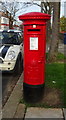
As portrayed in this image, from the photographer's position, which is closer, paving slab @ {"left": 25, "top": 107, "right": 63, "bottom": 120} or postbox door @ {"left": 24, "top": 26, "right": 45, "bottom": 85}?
paving slab @ {"left": 25, "top": 107, "right": 63, "bottom": 120}

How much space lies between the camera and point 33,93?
168 inches

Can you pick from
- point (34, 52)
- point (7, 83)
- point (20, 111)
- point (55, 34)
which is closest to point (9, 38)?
point (55, 34)

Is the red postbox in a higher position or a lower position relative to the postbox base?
higher

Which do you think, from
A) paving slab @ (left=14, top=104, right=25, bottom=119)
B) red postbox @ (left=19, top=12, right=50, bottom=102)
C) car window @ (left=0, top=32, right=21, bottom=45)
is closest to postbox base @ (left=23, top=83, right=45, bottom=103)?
red postbox @ (left=19, top=12, right=50, bottom=102)

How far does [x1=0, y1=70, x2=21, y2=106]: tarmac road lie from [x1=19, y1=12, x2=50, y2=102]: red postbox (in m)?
0.80

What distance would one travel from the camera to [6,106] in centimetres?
423

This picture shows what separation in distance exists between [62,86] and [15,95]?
1.32 m

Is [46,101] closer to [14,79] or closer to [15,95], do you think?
[15,95]

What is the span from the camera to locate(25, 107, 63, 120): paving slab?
148 inches

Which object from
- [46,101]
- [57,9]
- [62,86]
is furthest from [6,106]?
[57,9]

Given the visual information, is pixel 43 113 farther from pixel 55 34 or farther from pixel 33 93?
pixel 55 34

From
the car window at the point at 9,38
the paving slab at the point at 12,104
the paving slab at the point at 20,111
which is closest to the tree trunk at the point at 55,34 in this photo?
the car window at the point at 9,38

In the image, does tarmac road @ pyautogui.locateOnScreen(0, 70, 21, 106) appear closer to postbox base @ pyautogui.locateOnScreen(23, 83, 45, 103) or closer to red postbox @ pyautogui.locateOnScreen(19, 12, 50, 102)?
postbox base @ pyautogui.locateOnScreen(23, 83, 45, 103)

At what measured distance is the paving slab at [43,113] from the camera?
376 centimetres
